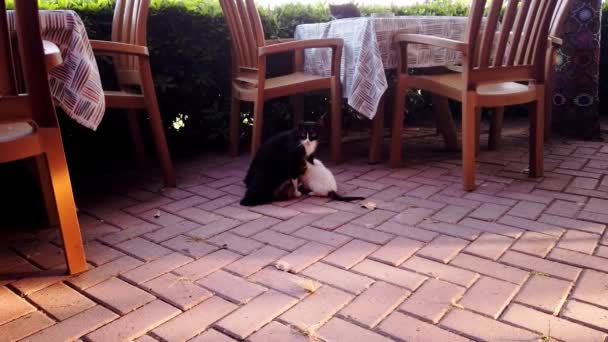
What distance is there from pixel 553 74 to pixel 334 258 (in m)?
3.16

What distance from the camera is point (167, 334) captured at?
134 cm

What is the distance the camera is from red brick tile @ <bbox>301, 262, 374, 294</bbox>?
5.22 ft

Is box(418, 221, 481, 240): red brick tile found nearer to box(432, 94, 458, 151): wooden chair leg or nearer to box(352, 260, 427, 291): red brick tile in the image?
box(352, 260, 427, 291): red brick tile

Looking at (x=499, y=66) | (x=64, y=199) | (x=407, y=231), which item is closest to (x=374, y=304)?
(x=407, y=231)

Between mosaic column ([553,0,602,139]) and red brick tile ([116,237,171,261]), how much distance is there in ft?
11.7

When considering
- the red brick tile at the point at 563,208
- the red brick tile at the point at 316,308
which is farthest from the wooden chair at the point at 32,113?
the red brick tile at the point at 563,208

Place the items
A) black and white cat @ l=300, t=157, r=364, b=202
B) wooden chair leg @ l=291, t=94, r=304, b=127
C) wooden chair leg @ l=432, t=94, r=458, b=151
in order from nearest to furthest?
1. black and white cat @ l=300, t=157, r=364, b=202
2. wooden chair leg @ l=432, t=94, r=458, b=151
3. wooden chair leg @ l=291, t=94, r=304, b=127

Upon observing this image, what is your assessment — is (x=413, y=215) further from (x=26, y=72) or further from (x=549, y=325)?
(x=26, y=72)

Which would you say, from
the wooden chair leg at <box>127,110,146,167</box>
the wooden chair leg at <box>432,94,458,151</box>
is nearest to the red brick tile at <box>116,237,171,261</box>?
the wooden chair leg at <box>127,110,146,167</box>

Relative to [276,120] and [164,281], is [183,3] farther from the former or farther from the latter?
[164,281]

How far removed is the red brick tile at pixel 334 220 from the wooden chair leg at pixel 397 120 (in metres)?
0.97

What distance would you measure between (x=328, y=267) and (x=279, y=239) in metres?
0.35

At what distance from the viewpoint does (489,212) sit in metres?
2.30

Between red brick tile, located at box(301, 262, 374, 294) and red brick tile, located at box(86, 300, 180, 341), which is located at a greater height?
red brick tile, located at box(86, 300, 180, 341)
